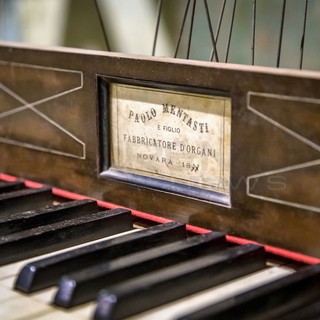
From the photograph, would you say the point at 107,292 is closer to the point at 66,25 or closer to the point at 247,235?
the point at 247,235

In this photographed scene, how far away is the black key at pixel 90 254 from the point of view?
1.26 metres

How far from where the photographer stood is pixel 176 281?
47.8 inches

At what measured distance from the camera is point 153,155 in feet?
5.09

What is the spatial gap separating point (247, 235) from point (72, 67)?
520mm

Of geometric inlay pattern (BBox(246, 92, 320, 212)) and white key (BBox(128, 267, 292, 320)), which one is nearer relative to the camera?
white key (BBox(128, 267, 292, 320))

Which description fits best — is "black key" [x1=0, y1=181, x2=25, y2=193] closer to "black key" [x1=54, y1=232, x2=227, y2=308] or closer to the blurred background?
the blurred background

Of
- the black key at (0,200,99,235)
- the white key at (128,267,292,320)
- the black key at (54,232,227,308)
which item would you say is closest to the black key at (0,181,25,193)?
the black key at (0,200,99,235)

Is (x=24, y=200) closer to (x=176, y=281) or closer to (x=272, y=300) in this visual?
(x=176, y=281)

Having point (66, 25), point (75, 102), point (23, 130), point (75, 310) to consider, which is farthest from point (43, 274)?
point (66, 25)

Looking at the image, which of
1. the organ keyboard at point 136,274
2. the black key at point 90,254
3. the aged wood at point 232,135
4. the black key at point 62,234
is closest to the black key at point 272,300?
the organ keyboard at point 136,274

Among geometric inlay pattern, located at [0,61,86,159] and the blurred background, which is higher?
the blurred background

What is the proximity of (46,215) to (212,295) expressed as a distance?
0.45 metres

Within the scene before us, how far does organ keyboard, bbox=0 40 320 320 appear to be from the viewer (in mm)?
1199

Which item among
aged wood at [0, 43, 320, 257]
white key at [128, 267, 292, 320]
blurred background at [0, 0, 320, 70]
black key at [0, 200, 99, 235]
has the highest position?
blurred background at [0, 0, 320, 70]
